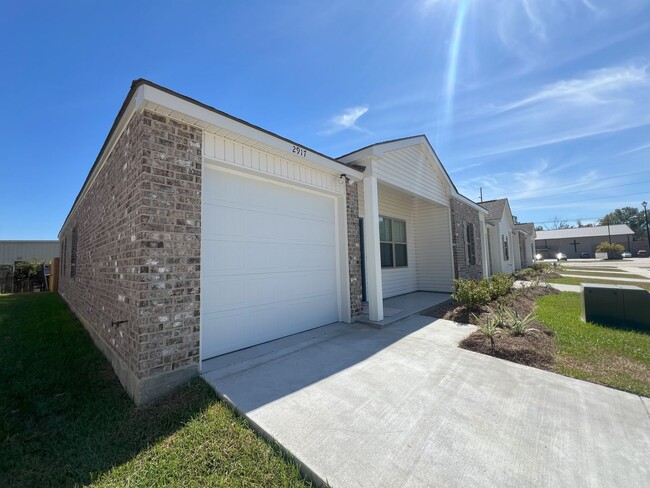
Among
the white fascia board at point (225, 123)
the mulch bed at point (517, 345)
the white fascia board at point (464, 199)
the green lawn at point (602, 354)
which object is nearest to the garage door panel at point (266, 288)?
the white fascia board at point (225, 123)

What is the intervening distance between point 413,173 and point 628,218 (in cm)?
9114

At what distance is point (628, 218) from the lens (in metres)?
66.2

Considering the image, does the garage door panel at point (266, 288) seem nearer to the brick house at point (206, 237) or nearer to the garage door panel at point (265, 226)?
the brick house at point (206, 237)

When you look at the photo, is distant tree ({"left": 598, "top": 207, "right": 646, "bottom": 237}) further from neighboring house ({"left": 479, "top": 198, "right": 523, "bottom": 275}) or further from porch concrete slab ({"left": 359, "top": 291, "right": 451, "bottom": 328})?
porch concrete slab ({"left": 359, "top": 291, "right": 451, "bottom": 328})

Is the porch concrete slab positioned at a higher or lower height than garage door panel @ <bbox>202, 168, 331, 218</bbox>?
lower

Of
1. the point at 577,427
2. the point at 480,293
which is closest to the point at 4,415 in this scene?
the point at 577,427

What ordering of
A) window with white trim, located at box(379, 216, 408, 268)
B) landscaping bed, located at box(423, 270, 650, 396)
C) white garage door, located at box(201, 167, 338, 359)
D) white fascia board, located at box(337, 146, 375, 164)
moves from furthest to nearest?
window with white trim, located at box(379, 216, 408, 268), white fascia board, located at box(337, 146, 375, 164), white garage door, located at box(201, 167, 338, 359), landscaping bed, located at box(423, 270, 650, 396)

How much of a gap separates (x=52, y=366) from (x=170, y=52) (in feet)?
18.9

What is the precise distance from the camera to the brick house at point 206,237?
10.4 ft

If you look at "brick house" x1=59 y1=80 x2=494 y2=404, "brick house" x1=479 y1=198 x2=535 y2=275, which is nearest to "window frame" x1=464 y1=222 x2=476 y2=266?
"brick house" x1=479 y1=198 x2=535 y2=275

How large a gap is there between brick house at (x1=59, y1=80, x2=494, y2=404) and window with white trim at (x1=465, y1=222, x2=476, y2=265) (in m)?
5.60

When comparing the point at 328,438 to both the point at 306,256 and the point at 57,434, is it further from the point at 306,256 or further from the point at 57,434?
the point at 306,256

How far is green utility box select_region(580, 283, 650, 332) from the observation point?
17.1ft

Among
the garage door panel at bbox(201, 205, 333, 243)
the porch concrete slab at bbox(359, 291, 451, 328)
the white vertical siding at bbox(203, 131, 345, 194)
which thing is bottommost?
the porch concrete slab at bbox(359, 291, 451, 328)
